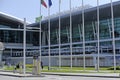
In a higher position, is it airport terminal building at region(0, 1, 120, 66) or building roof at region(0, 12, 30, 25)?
building roof at region(0, 12, 30, 25)

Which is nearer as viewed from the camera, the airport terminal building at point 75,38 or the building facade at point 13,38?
the airport terminal building at point 75,38

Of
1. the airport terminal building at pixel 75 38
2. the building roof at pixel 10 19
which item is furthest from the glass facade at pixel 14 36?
the building roof at pixel 10 19

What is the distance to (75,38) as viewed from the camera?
100812 millimetres

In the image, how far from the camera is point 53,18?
9762 cm

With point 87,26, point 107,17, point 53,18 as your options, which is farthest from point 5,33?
point 107,17

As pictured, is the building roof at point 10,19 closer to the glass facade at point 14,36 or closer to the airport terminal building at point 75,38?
the airport terminal building at point 75,38

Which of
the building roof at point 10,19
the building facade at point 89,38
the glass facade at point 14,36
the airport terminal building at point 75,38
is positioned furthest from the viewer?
the glass facade at point 14,36

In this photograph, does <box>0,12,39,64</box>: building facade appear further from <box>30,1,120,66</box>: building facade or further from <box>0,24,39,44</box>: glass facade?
<box>30,1,120,66</box>: building facade

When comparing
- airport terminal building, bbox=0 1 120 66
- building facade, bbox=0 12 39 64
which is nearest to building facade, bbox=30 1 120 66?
airport terminal building, bbox=0 1 120 66

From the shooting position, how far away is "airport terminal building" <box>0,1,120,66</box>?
76.4m

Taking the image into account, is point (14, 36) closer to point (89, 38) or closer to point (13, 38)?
point (13, 38)

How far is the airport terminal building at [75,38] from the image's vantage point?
76.4 metres

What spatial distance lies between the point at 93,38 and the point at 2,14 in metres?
39.1

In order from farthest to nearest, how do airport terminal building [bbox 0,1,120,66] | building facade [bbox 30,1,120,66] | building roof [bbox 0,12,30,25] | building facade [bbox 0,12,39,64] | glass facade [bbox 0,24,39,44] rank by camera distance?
glass facade [bbox 0,24,39,44]
building roof [bbox 0,12,30,25]
building facade [bbox 0,12,39,64]
airport terminal building [bbox 0,1,120,66]
building facade [bbox 30,1,120,66]
